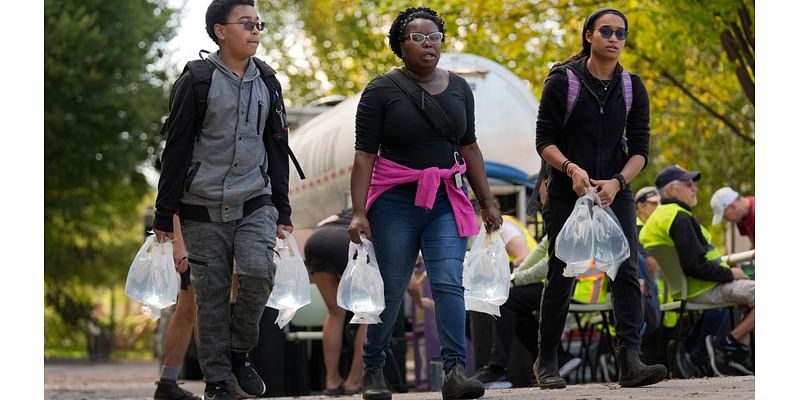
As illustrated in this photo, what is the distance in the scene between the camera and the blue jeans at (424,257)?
802 cm

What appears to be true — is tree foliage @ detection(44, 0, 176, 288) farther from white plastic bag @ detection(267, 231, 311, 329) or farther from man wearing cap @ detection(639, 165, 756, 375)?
white plastic bag @ detection(267, 231, 311, 329)

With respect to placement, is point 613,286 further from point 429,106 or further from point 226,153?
point 226,153

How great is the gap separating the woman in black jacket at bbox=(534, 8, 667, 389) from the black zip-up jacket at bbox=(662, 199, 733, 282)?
3.06 metres

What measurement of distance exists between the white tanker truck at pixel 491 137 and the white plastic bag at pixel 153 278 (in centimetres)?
711

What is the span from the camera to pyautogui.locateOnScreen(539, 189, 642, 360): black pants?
28.0 feet

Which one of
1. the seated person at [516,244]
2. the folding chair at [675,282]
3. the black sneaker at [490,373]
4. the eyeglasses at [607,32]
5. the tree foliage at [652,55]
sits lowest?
the black sneaker at [490,373]

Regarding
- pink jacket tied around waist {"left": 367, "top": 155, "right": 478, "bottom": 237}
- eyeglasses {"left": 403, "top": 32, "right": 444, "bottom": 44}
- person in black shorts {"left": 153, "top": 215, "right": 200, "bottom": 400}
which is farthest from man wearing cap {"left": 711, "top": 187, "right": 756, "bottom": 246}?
eyeglasses {"left": 403, "top": 32, "right": 444, "bottom": 44}

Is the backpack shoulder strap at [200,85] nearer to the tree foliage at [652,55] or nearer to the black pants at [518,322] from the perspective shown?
the black pants at [518,322]

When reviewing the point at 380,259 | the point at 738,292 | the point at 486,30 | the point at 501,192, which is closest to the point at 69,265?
the point at 486,30

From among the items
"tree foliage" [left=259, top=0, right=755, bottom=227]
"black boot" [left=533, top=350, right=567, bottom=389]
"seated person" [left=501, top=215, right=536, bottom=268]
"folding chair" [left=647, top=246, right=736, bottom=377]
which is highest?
"tree foliage" [left=259, top=0, right=755, bottom=227]

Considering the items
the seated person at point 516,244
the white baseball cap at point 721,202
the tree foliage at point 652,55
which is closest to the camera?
the seated person at point 516,244

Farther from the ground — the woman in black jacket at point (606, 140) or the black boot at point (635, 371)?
the woman in black jacket at point (606, 140)

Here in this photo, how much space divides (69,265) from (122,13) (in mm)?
9178

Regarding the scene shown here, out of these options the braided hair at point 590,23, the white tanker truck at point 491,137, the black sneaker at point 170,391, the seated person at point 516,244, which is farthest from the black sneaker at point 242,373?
the white tanker truck at point 491,137
